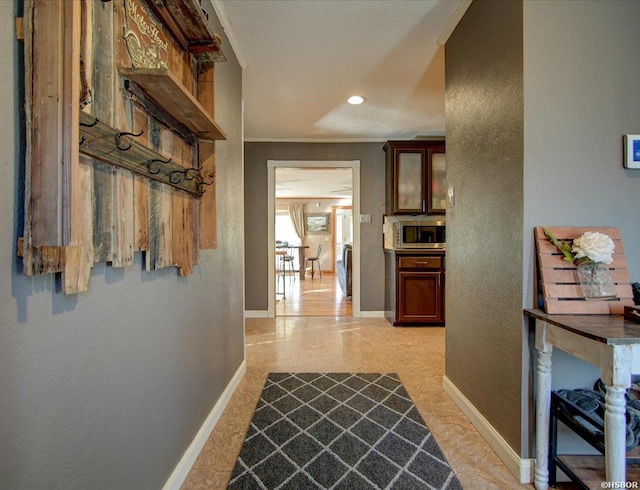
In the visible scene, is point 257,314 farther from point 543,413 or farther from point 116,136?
point 116,136

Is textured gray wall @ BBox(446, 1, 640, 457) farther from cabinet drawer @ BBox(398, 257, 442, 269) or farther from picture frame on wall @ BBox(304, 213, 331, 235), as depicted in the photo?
picture frame on wall @ BBox(304, 213, 331, 235)

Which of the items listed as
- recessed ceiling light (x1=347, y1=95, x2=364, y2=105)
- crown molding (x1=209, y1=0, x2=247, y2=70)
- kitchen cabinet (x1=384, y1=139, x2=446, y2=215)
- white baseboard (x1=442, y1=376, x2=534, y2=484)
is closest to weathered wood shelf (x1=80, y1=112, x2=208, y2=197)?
crown molding (x1=209, y1=0, x2=247, y2=70)

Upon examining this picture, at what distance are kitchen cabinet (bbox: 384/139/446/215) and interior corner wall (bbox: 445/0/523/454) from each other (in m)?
1.79

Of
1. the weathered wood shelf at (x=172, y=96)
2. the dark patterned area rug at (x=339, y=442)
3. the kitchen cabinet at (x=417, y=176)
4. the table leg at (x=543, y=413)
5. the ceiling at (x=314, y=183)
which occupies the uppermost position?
the ceiling at (x=314, y=183)

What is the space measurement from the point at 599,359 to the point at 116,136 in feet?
5.52

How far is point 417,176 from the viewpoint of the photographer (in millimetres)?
3914

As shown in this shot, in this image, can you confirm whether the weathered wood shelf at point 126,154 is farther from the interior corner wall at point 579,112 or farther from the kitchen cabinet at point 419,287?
the kitchen cabinet at point 419,287

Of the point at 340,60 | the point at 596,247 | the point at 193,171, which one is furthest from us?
the point at 340,60

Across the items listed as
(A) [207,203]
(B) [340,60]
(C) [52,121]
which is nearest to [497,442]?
(A) [207,203]

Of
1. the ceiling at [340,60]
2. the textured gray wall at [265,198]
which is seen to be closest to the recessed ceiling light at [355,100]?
the ceiling at [340,60]

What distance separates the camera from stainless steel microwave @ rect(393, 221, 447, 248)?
12.8 feet

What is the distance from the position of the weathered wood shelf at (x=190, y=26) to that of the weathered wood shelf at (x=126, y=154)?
0.53m

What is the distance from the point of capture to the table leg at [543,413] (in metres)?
1.29

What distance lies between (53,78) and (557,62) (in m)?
1.78
